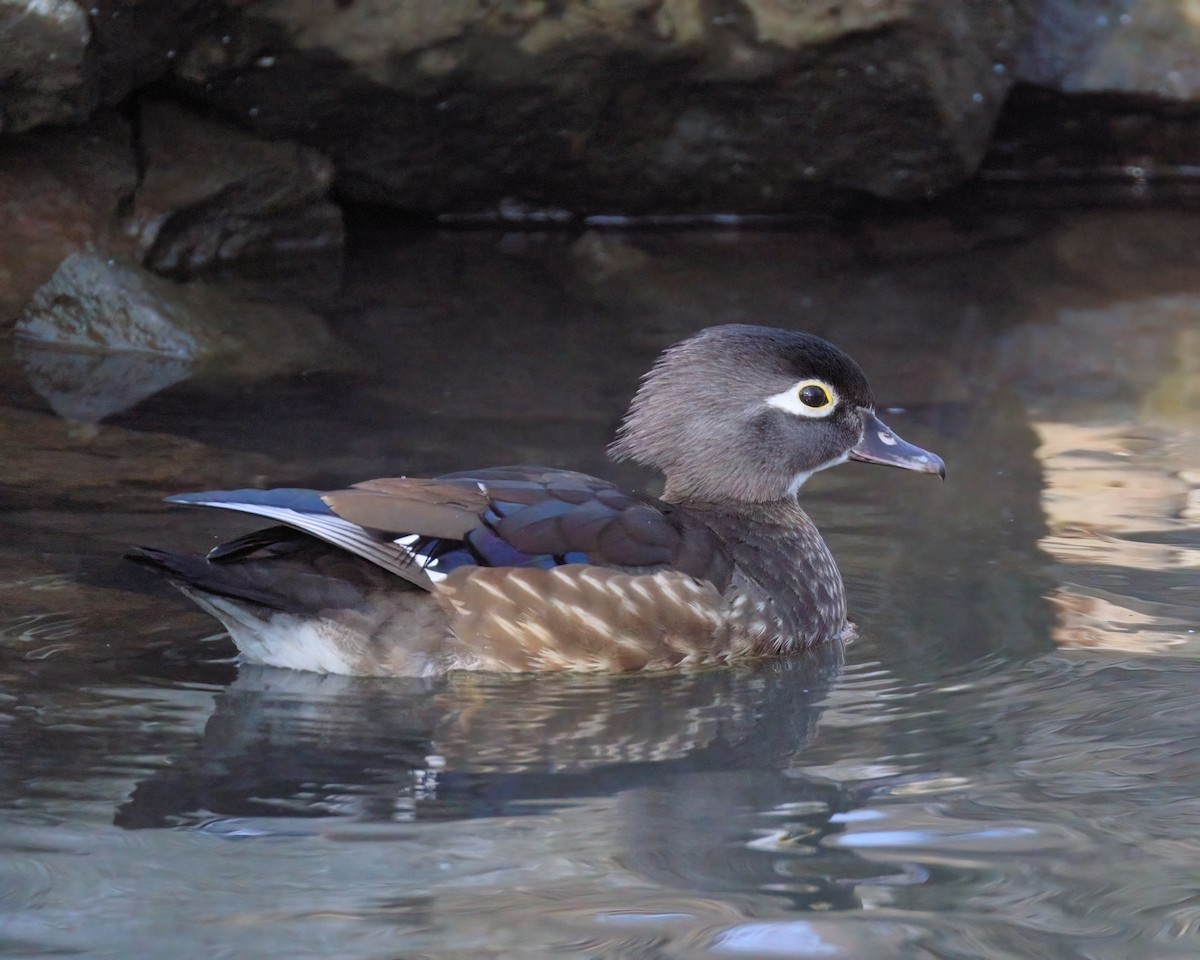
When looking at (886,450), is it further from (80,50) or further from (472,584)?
(80,50)

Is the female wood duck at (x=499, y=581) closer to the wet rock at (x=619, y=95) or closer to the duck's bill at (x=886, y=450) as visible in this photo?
the duck's bill at (x=886, y=450)

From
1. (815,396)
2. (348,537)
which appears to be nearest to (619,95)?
(815,396)

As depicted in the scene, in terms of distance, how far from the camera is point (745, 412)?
5.55 metres

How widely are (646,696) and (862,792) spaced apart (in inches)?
35.1

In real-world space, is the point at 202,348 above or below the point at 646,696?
above

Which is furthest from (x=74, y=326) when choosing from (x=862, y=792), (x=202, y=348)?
(x=862, y=792)

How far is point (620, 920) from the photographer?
3332 mm

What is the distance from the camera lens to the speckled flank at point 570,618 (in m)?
4.76

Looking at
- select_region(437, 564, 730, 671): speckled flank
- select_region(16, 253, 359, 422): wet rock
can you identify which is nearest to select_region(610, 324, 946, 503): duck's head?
select_region(437, 564, 730, 671): speckled flank

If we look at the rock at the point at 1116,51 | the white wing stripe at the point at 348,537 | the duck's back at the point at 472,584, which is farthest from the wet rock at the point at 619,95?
the white wing stripe at the point at 348,537

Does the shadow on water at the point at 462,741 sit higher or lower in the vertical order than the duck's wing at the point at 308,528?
lower

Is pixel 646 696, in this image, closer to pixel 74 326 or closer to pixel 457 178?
pixel 74 326

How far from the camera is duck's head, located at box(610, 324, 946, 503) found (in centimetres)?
554

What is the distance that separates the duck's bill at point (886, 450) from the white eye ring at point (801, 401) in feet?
0.49
